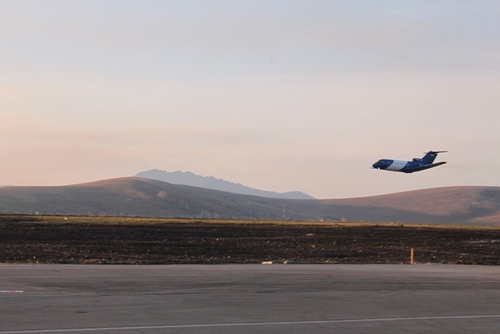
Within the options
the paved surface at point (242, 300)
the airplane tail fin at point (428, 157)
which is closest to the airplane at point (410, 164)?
the airplane tail fin at point (428, 157)

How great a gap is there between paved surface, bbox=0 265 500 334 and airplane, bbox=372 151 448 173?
42.7 meters

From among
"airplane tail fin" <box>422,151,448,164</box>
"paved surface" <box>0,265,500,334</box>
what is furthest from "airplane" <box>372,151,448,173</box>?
"paved surface" <box>0,265,500,334</box>

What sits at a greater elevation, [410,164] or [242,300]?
[410,164]

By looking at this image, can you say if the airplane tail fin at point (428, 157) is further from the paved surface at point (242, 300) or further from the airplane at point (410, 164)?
the paved surface at point (242, 300)

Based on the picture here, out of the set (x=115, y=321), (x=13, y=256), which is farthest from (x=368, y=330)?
(x=13, y=256)

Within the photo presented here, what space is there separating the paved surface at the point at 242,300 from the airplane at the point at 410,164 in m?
42.7

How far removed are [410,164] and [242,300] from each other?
5421cm

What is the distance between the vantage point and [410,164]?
70562 mm

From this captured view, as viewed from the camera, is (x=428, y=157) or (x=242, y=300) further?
(x=428, y=157)

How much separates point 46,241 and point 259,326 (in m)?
40.4

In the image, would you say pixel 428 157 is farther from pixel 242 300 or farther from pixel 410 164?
pixel 242 300

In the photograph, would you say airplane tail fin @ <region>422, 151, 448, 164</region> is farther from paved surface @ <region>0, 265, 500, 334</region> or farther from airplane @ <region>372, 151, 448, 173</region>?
paved surface @ <region>0, 265, 500, 334</region>

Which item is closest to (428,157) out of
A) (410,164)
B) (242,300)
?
(410,164)

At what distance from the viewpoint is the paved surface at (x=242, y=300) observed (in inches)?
567
